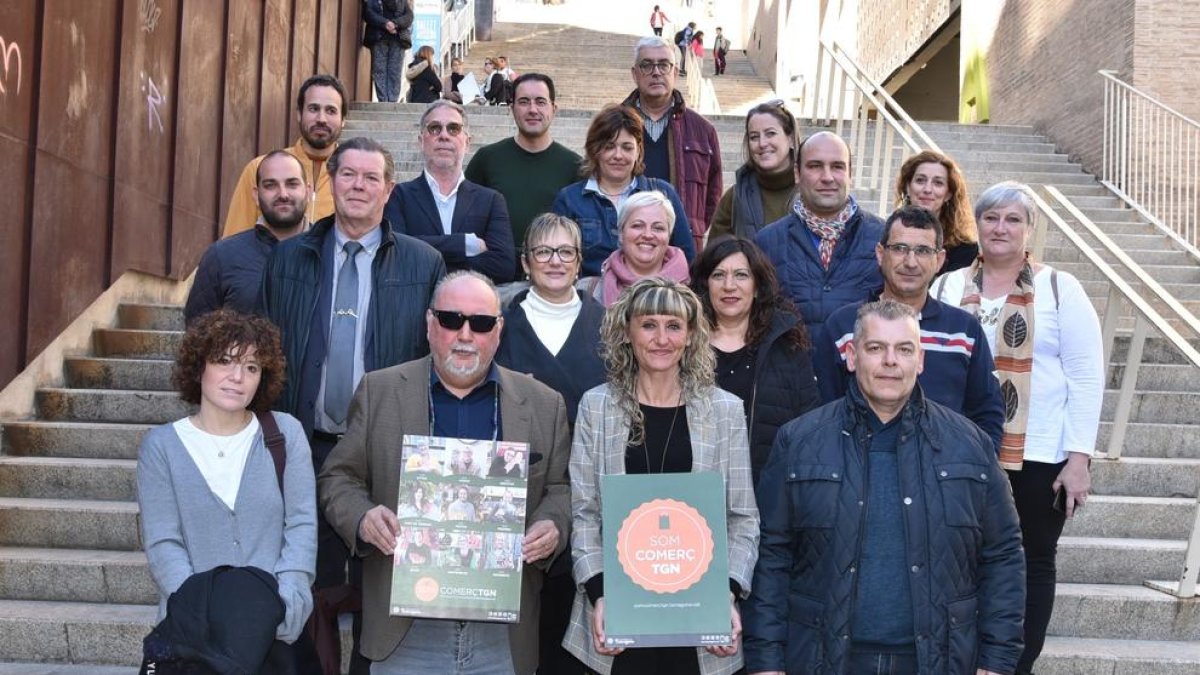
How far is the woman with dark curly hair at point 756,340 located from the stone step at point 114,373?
14.7 feet

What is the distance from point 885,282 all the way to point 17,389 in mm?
5194

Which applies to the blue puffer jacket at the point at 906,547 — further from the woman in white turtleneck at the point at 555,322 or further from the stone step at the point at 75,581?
the stone step at the point at 75,581

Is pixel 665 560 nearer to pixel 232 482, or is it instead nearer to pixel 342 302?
pixel 232 482

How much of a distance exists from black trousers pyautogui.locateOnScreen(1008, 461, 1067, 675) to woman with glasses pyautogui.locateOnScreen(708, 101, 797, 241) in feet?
5.91

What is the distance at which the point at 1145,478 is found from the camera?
21.8ft

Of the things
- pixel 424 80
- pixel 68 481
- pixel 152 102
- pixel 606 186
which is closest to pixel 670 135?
pixel 606 186

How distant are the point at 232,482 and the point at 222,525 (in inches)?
5.5

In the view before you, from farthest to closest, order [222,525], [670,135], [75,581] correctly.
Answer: [670,135]
[75,581]
[222,525]

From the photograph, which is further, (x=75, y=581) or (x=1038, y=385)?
(x=75, y=581)

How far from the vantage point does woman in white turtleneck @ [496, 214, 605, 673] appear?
4383 millimetres

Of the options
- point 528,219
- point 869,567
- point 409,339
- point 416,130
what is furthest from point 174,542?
point 416,130

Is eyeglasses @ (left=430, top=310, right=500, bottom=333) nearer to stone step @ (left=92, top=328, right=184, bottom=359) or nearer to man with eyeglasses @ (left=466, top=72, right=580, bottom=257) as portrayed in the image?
man with eyeglasses @ (left=466, top=72, right=580, bottom=257)

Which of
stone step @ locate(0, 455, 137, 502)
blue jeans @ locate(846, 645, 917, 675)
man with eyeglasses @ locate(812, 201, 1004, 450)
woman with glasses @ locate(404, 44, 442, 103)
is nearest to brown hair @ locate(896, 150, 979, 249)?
man with eyeglasses @ locate(812, 201, 1004, 450)

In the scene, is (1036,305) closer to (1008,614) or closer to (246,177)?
(1008,614)
